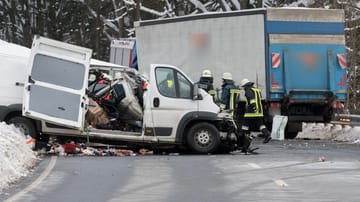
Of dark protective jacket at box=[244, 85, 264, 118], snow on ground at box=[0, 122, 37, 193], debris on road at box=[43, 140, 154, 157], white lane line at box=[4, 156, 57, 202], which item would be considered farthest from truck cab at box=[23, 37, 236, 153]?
dark protective jacket at box=[244, 85, 264, 118]

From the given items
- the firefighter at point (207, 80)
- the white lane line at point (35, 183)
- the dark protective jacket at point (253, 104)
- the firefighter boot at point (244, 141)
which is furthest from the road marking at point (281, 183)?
the firefighter at point (207, 80)

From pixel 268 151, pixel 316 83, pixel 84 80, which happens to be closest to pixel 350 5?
pixel 316 83

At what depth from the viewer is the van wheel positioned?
15.5 m

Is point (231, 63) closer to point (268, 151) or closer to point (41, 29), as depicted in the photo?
point (268, 151)

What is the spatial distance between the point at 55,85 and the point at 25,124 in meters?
1.10

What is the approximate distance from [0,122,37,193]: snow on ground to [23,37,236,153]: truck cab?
988 millimetres

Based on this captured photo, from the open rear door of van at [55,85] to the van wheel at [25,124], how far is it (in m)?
0.50

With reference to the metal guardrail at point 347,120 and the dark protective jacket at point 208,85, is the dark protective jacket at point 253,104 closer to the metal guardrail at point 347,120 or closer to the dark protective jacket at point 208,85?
the dark protective jacket at point 208,85

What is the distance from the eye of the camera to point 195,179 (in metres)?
11.5

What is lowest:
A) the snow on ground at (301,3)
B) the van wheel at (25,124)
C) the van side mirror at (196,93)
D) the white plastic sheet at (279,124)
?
the white plastic sheet at (279,124)

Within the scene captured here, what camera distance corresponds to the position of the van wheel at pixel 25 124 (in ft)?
50.8

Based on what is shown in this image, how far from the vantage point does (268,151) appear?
17156 millimetres

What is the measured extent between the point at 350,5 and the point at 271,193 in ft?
73.1

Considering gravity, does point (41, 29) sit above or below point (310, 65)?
above
